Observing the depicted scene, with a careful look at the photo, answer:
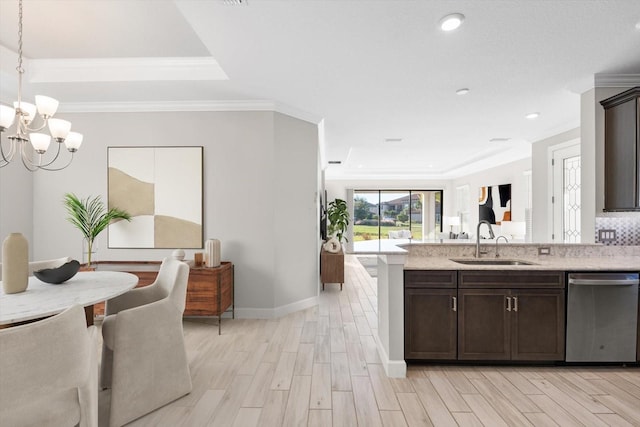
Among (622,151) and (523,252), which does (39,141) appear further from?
(622,151)

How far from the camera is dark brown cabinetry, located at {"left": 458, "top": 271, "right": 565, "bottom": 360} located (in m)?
2.47

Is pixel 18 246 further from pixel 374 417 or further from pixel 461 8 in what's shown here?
pixel 461 8

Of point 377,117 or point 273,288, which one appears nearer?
point 273,288

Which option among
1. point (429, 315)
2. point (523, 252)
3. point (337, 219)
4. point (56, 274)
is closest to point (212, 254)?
point (56, 274)

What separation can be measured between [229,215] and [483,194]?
6634mm

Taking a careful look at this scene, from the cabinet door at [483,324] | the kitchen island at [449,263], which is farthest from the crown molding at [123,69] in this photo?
the cabinet door at [483,324]

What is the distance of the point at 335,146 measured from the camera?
230 inches

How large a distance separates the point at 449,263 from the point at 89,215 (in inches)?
159

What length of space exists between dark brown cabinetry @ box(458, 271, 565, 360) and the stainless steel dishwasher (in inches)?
3.9

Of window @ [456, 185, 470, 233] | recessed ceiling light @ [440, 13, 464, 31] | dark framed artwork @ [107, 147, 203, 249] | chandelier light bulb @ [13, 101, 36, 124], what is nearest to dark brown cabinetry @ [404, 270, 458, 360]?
recessed ceiling light @ [440, 13, 464, 31]

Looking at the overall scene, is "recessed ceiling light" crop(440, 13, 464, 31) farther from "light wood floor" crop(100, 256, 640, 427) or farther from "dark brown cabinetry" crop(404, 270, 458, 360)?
"light wood floor" crop(100, 256, 640, 427)

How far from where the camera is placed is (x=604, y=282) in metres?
2.42

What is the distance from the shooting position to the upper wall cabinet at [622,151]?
268 cm

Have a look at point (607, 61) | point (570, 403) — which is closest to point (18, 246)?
point (570, 403)
